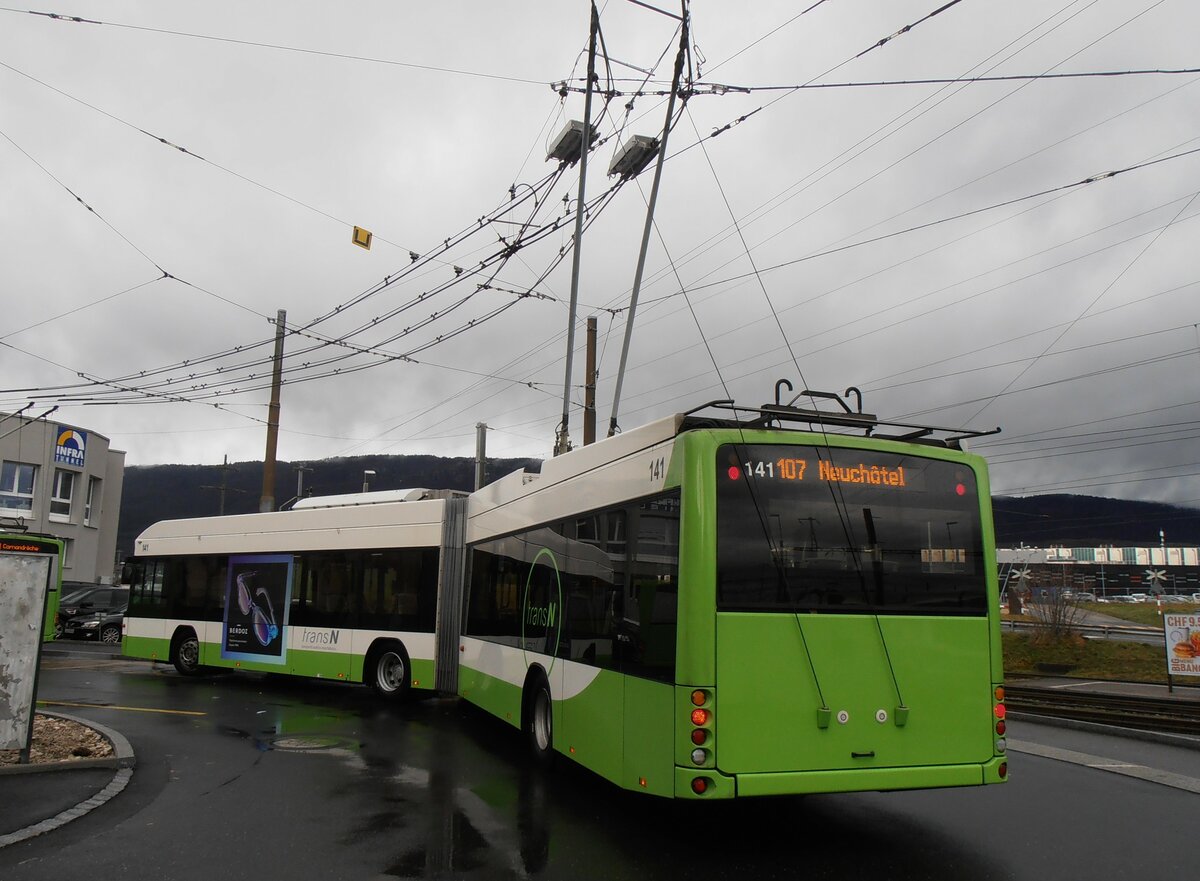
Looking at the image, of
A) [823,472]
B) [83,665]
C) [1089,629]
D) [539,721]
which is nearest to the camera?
[823,472]

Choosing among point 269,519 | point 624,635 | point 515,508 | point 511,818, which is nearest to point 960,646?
point 624,635

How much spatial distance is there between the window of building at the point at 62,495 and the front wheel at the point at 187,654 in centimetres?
3024

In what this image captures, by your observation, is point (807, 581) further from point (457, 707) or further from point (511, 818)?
point (457, 707)

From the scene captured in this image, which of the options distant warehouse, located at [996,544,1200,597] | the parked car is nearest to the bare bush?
the parked car

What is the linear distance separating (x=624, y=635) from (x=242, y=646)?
40.1 feet

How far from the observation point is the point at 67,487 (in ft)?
147

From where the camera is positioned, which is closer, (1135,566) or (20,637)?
(20,637)

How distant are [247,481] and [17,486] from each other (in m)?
154

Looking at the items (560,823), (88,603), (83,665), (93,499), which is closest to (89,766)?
(560,823)

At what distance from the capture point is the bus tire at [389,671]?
14.6m

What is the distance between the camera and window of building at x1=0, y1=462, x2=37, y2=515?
4128 cm

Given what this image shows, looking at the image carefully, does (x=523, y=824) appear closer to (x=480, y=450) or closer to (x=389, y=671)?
(x=389, y=671)

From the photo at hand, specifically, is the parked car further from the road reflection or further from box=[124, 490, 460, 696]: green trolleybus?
the road reflection

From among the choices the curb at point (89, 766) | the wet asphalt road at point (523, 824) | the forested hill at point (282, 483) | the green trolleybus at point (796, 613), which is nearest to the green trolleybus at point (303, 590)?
the wet asphalt road at point (523, 824)
